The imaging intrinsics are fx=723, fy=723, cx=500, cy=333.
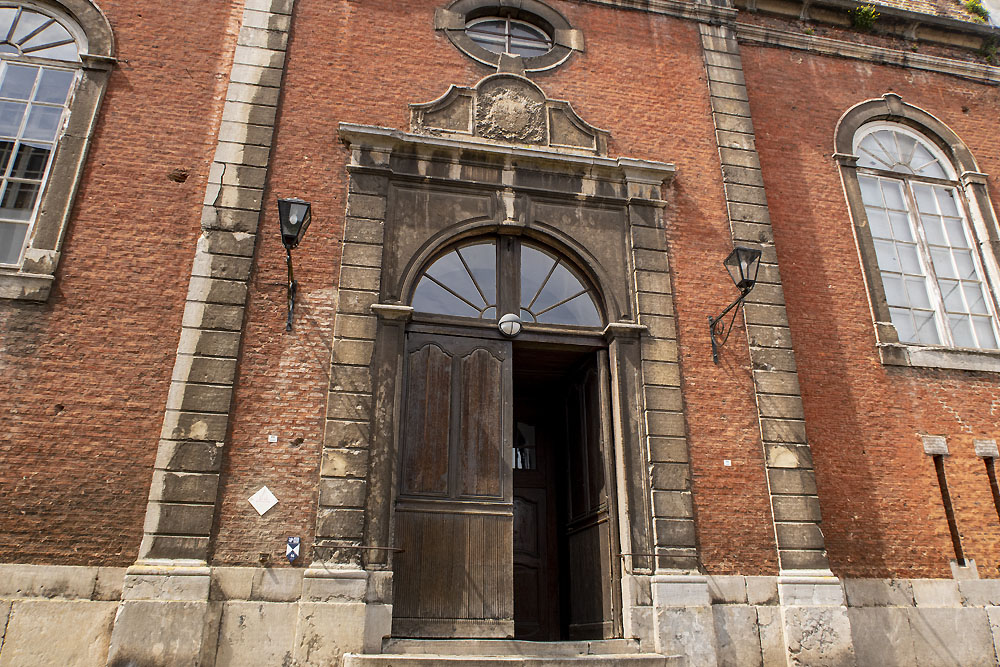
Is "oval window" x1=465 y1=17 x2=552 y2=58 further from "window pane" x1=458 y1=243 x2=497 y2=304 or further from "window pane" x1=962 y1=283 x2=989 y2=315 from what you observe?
"window pane" x1=962 y1=283 x2=989 y2=315

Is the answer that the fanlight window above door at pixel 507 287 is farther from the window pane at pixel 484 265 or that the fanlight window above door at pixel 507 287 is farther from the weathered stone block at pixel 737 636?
the weathered stone block at pixel 737 636

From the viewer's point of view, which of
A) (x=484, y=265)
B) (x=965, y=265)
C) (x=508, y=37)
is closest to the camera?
(x=484, y=265)

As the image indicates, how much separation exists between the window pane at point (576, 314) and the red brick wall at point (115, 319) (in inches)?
147

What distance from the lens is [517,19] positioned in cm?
952

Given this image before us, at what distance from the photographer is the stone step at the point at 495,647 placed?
6.13 meters

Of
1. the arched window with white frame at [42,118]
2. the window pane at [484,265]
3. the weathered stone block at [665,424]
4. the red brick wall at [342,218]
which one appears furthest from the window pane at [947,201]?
the arched window with white frame at [42,118]

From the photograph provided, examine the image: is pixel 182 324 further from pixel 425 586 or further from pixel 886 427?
pixel 886 427

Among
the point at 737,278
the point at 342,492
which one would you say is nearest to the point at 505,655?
the point at 342,492

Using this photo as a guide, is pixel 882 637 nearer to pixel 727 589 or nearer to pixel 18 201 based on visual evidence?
pixel 727 589

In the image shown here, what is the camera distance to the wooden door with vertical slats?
258 inches

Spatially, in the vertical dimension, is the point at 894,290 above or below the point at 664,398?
above

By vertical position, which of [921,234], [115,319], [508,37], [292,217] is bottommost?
[115,319]

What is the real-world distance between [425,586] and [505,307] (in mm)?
2910

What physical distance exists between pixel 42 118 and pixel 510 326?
5459 mm
